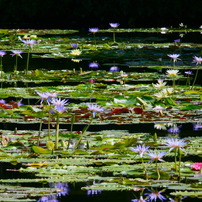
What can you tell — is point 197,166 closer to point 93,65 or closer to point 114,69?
point 114,69

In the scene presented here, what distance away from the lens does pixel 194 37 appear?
10.2m

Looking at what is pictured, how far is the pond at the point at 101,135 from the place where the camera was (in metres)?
2.39

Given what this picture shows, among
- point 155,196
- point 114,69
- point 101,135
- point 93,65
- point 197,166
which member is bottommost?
point 155,196

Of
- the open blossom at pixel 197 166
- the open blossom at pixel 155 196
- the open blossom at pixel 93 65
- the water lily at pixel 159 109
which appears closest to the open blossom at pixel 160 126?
the water lily at pixel 159 109

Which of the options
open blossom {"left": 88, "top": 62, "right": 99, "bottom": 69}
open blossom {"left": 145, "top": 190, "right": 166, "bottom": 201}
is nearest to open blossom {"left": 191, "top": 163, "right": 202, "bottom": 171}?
open blossom {"left": 145, "top": 190, "right": 166, "bottom": 201}

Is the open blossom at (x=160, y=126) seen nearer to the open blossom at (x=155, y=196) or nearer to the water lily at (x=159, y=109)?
the water lily at (x=159, y=109)

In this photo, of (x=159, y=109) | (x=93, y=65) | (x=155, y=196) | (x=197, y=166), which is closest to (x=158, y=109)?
(x=159, y=109)

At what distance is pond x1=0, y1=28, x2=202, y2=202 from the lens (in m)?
2.39

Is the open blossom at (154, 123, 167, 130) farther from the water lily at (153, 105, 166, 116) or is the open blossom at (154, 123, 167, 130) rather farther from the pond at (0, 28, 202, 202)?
the water lily at (153, 105, 166, 116)

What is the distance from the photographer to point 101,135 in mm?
3240

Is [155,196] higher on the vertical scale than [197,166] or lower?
lower
